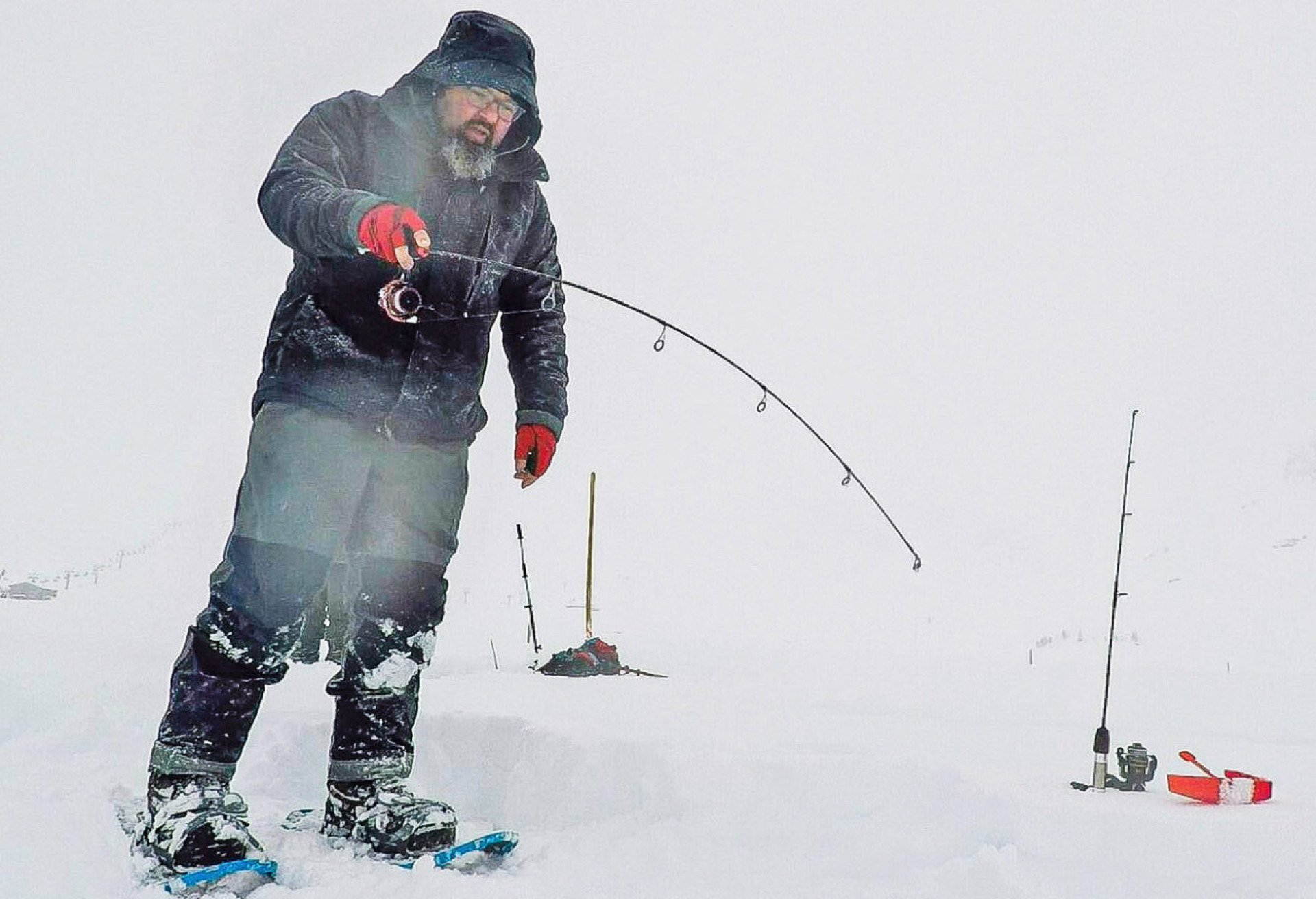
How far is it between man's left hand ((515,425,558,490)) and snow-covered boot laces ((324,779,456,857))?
3.18 feet

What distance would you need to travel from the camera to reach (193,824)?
2.29 metres

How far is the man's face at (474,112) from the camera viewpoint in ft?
9.41

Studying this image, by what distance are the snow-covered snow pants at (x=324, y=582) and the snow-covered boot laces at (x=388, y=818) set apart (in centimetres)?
4

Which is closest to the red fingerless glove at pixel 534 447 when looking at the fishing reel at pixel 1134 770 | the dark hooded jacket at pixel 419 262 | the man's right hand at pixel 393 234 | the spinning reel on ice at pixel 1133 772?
the dark hooded jacket at pixel 419 262

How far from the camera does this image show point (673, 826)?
2584 millimetres

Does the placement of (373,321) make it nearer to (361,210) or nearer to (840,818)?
(361,210)

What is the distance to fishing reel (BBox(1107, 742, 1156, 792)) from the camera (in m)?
3.05

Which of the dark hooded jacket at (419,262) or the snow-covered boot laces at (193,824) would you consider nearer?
the snow-covered boot laces at (193,824)

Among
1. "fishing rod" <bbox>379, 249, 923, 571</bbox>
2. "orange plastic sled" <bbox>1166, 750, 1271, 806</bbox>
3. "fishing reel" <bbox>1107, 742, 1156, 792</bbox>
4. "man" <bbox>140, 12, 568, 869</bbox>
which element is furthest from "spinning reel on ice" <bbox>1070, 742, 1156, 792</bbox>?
"man" <bbox>140, 12, 568, 869</bbox>

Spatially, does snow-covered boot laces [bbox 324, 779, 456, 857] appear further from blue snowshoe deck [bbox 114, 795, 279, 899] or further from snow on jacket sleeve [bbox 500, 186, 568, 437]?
snow on jacket sleeve [bbox 500, 186, 568, 437]

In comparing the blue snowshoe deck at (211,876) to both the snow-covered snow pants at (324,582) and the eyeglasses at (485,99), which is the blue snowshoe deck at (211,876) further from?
the eyeglasses at (485,99)

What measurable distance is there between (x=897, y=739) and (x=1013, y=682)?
401 centimetres

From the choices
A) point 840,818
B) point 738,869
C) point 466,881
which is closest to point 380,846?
point 466,881

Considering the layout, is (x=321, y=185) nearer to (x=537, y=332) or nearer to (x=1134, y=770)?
(x=537, y=332)
